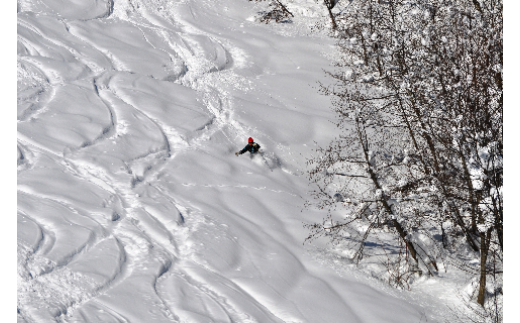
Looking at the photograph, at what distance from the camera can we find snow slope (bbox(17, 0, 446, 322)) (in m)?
9.83

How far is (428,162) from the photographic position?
12.9 m

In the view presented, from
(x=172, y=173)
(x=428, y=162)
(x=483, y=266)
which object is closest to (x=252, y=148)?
(x=172, y=173)

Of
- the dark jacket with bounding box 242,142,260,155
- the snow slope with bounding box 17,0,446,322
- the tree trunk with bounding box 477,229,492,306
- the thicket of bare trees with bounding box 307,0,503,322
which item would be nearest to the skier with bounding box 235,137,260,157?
the dark jacket with bounding box 242,142,260,155

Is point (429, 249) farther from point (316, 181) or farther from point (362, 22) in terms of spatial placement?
point (362, 22)

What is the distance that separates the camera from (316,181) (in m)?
14.2

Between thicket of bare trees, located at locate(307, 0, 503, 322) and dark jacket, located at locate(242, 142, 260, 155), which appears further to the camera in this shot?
dark jacket, located at locate(242, 142, 260, 155)

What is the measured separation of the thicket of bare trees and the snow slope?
968 mm

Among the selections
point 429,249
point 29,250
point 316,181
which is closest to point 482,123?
point 429,249

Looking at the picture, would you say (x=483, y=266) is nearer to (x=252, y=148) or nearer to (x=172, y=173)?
(x=252, y=148)

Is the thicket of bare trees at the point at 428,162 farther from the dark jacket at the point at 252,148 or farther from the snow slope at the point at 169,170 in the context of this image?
the dark jacket at the point at 252,148

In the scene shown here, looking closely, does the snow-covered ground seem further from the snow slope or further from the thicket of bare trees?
the thicket of bare trees

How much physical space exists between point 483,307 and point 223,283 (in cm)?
551

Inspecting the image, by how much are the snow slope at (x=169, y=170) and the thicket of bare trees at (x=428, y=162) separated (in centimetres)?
97

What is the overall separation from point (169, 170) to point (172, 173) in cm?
14
